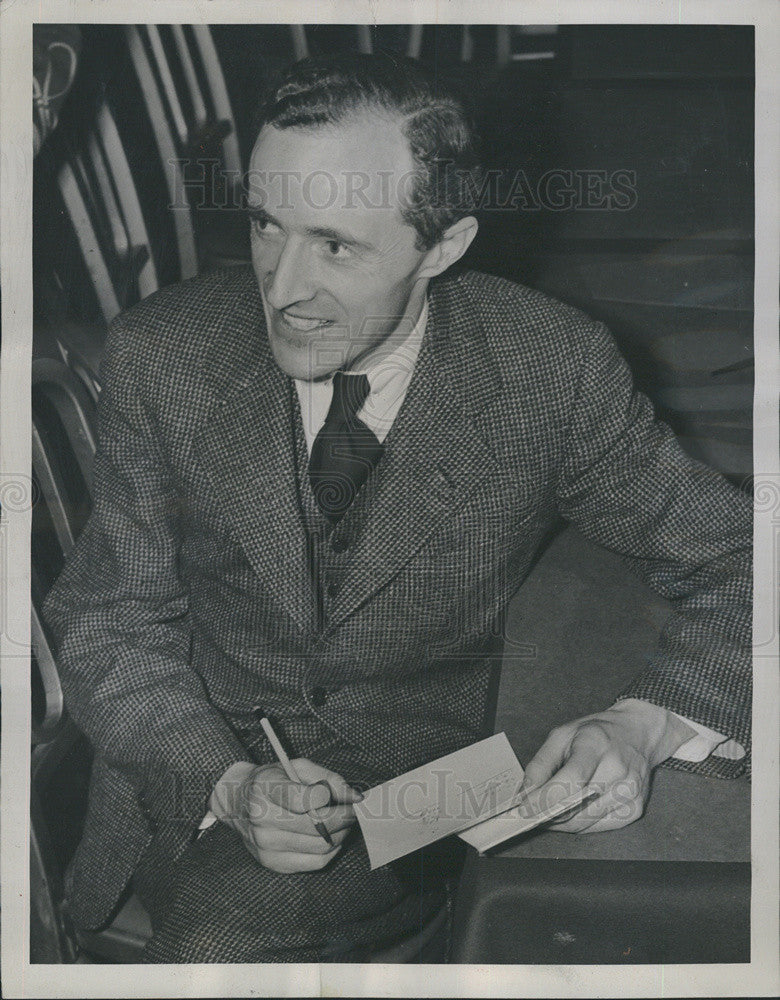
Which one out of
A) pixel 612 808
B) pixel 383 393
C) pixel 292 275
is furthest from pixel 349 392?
pixel 612 808

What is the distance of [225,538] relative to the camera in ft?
3.57

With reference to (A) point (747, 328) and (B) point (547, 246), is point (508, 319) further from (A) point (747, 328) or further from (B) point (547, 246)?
(A) point (747, 328)

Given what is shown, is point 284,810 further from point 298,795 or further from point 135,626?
point 135,626

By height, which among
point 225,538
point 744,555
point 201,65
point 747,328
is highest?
point 201,65

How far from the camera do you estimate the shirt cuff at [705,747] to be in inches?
42.8

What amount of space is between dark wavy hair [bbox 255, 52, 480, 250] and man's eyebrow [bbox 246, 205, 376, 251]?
6 cm

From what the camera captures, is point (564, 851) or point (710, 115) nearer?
point (564, 851)

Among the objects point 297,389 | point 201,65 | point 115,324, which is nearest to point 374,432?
point 297,389

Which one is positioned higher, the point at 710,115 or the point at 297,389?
the point at 710,115

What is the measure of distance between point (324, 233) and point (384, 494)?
0.30m

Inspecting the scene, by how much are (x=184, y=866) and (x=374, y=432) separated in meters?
0.54

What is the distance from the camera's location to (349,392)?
3.57ft

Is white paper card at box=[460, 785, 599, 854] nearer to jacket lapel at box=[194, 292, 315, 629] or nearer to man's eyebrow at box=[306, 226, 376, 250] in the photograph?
jacket lapel at box=[194, 292, 315, 629]

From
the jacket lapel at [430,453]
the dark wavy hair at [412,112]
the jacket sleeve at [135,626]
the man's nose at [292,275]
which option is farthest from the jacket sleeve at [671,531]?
the jacket sleeve at [135,626]
